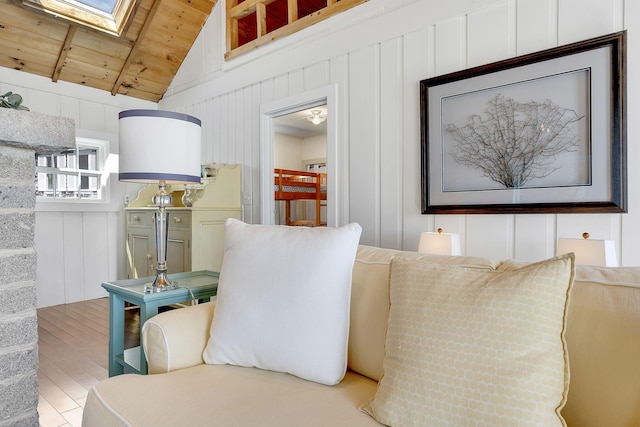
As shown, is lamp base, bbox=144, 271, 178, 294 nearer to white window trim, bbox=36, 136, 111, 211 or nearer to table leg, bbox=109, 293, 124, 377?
table leg, bbox=109, 293, 124, 377

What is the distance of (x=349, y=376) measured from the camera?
1184 mm

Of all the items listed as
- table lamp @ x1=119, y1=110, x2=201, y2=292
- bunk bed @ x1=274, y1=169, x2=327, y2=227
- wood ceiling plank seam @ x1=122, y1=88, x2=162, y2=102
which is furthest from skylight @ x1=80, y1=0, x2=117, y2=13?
table lamp @ x1=119, y1=110, x2=201, y2=292

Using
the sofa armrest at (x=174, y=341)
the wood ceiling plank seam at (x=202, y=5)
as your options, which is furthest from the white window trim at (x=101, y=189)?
the sofa armrest at (x=174, y=341)

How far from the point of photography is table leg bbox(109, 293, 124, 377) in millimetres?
1696

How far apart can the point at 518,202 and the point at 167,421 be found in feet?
5.93

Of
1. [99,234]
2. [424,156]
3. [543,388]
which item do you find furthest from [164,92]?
→ [543,388]

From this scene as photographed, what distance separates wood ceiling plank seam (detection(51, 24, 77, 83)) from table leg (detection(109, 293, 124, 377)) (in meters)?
2.82

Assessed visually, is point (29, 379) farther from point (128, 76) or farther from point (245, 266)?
point (128, 76)

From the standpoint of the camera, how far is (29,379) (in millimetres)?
1491

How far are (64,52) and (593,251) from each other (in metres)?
4.30

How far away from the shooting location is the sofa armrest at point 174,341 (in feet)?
4.09

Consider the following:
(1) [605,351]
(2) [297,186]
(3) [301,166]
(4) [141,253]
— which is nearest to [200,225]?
(4) [141,253]

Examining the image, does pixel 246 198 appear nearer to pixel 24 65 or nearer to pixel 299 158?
pixel 24 65

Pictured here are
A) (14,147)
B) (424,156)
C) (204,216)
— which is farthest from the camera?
(204,216)
